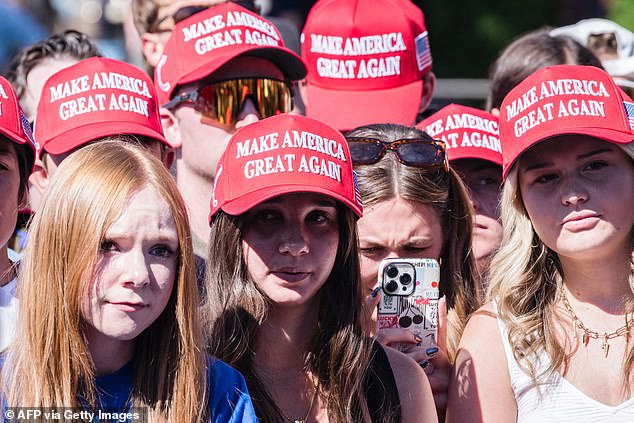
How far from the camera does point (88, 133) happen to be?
4.20m

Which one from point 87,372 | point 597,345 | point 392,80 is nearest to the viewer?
point 87,372

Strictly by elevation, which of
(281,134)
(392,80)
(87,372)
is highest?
(392,80)

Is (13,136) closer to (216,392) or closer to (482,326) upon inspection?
(216,392)

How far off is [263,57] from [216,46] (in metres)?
0.23

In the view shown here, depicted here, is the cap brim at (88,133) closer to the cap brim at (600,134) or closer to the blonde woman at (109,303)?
the blonde woman at (109,303)

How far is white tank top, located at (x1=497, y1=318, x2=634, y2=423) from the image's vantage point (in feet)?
11.9

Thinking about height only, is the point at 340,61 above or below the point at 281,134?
above

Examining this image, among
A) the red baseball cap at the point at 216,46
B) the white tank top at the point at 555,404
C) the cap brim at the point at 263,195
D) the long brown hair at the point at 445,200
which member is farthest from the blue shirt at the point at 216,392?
the red baseball cap at the point at 216,46

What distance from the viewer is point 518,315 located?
385 cm

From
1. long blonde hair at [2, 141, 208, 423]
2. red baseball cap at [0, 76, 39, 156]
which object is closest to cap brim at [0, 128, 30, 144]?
red baseball cap at [0, 76, 39, 156]

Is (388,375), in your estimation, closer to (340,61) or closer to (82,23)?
(340,61)

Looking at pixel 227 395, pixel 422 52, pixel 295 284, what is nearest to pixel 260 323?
pixel 295 284

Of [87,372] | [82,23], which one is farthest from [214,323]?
[82,23]

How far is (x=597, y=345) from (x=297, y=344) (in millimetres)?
1086
